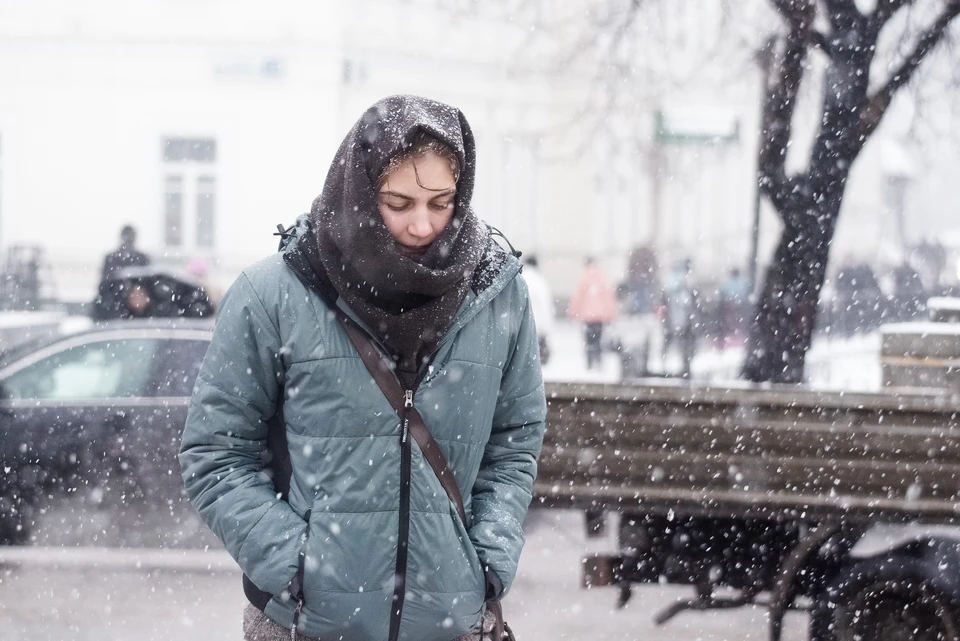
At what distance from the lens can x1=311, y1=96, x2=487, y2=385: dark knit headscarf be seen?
1.90 m

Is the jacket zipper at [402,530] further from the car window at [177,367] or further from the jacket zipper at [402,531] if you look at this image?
the car window at [177,367]

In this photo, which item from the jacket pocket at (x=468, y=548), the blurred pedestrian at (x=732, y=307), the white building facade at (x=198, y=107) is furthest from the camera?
the white building facade at (x=198, y=107)

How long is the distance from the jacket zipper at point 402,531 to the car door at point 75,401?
4.20 m

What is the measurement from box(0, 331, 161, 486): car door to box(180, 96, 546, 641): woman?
4097 millimetres

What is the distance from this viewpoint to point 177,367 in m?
6.05

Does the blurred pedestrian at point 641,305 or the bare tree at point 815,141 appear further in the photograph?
the blurred pedestrian at point 641,305

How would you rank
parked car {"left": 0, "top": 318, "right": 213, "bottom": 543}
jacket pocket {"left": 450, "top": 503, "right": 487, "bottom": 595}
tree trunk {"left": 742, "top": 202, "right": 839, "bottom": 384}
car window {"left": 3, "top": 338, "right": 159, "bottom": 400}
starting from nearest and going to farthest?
jacket pocket {"left": 450, "top": 503, "right": 487, "bottom": 595} < parked car {"left": 0, "top": 318, "right": 213, "bottom": 543} < car window {"left": 3, "top": 338, "right": 159, "bottom": 400} < tree trunk {"left": 742, "top": 202, "right": 839, "bottom": 384}

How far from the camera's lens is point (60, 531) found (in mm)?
5738

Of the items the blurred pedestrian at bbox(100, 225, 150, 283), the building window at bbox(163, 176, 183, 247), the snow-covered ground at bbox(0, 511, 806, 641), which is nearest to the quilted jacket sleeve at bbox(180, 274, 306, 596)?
the snow-covered ground at bbox(0, 511, 806, 641)

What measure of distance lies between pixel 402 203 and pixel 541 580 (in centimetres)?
445

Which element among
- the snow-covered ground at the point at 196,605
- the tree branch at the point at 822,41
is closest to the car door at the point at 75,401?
the snow-covered ground at the point at 196,605

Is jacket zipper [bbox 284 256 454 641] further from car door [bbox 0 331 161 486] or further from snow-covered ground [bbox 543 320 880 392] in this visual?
snow-covered ground [bbox 543 320 880 392]

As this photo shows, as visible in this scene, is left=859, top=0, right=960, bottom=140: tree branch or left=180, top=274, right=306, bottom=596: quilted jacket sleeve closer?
left=180, top=274, right=306, bottom=596: quilted jacket sleeve

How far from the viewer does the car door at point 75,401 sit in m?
5.77
